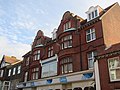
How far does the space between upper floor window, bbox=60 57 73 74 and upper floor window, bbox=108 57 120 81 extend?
6833 mm

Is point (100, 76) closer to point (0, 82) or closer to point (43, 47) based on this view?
point (43, 47)

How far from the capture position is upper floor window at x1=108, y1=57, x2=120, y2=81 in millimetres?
14898

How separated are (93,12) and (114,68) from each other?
9352mm

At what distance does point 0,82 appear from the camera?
3800cm

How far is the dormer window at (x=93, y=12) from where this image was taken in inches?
840

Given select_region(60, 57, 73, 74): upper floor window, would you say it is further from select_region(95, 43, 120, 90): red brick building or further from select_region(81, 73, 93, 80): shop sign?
select_region(95, 43, 120, 90): red brick building

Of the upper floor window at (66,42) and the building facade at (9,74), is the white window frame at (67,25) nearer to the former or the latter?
the upper floor window at (66,42)

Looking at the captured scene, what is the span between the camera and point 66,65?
22.1 metres

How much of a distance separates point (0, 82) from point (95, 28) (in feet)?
90.0

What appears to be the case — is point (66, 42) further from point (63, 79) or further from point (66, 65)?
point (63, 79)

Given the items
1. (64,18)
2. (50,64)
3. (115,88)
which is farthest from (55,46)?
(115,88)

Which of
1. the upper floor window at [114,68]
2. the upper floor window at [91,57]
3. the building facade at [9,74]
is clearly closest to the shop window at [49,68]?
the upper floor window at [91,57]

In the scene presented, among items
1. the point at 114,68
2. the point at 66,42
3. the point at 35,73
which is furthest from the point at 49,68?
the point at 114,68

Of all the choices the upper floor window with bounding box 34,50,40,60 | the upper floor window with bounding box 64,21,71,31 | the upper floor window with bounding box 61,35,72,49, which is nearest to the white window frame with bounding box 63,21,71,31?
the upper floor window with bounding box 64,21,71,31
